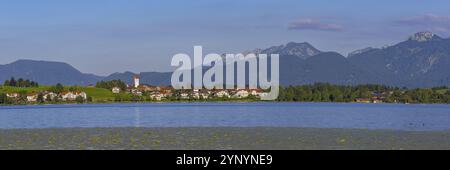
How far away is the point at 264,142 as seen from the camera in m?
46.7
